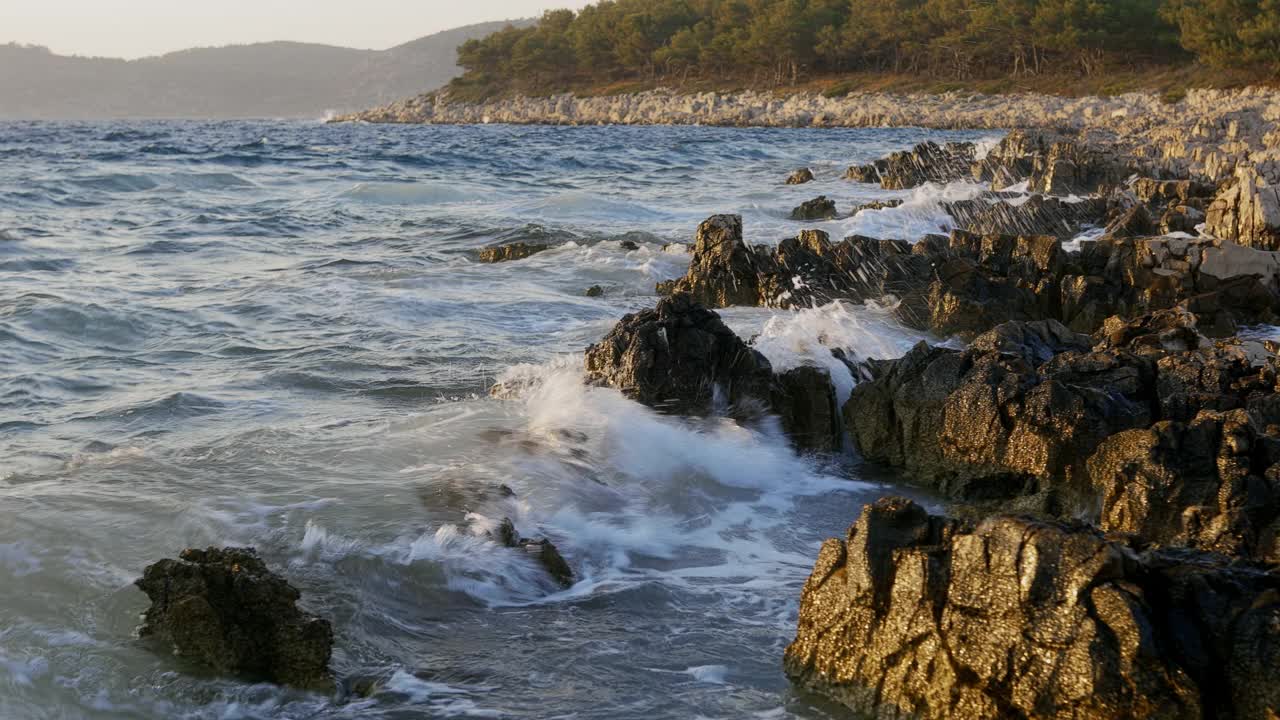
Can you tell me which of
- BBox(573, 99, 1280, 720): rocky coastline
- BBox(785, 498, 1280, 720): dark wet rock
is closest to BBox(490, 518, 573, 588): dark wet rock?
BBox(573, 99, 1280, 720): rocky coastline

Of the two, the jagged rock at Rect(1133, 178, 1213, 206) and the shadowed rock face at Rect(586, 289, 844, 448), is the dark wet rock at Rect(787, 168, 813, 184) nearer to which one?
the jagged rock at Rect(1133, 178, 1213, 206)

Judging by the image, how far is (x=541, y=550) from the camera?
4.55 metres

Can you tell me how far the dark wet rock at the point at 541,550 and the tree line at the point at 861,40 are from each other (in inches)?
2258

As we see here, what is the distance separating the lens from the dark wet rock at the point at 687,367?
632cm

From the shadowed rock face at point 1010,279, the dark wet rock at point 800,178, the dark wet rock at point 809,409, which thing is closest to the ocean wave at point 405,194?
the dark wet rock at point 800,178

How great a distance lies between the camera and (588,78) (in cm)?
9394

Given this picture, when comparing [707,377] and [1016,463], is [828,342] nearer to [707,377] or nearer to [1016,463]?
[707,377]

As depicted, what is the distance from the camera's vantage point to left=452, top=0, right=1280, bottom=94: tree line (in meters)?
58.9

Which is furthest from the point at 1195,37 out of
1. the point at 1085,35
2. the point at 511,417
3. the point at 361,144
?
the point at 511,417

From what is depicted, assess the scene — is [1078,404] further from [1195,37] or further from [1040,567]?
[1195,37]

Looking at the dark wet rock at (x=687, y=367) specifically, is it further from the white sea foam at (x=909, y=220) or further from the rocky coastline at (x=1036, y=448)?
the white sea foam at (x=909, y=220)

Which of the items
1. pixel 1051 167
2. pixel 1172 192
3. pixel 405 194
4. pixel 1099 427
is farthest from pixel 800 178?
pixel 1099 427

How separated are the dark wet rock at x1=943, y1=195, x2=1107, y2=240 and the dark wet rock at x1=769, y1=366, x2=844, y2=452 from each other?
7922mm

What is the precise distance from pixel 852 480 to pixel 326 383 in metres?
3.57
